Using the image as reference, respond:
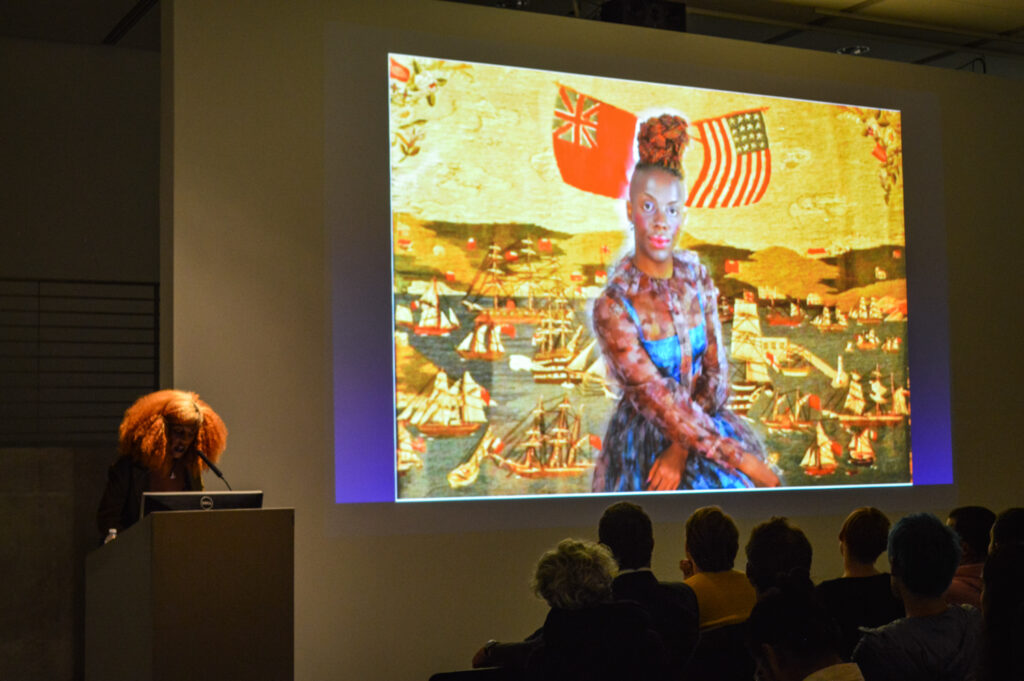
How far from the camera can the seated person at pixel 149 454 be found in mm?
4215

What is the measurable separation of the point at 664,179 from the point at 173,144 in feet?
8.31

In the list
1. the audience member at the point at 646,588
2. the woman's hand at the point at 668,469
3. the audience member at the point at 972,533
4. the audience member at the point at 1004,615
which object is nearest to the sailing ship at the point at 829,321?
the woman's hand at the point at 668,469

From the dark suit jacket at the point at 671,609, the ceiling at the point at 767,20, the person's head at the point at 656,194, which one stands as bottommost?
the dark suit jacket at the point at 671,609

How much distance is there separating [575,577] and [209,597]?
0.95 m

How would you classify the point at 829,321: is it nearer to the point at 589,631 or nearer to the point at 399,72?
the point at 399,72

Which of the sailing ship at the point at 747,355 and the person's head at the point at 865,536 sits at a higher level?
the sailing ship at the point at 747,355

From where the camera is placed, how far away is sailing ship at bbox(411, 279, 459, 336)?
18.5 feet

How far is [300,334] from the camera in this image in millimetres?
5430

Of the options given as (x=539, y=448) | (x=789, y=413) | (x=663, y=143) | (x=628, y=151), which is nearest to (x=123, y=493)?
(x=539, y=448)

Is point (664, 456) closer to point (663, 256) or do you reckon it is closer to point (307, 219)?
point (663, 256)

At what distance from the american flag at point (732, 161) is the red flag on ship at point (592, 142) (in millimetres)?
431

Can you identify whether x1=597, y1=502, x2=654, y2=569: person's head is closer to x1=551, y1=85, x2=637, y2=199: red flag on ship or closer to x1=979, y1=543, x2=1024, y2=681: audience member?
x1=979, y1=543, x2=1024, y2=681: audience member

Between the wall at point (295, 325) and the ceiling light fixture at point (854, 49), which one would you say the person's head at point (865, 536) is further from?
the ceiling light fixture at point (854, 49)

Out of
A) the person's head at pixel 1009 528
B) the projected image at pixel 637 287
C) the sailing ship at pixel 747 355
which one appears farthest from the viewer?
the sailing ship at pixel 747 355
